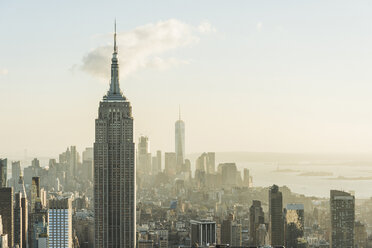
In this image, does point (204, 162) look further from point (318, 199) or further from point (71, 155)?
point (318, 199)

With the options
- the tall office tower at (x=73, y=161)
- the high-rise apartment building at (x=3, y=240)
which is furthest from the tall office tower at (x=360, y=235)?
the tall office tower at (x=73, y=161)

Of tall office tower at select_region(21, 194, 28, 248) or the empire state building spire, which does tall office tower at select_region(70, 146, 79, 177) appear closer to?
tall office tower at select_region(21, 194, 28, 248)

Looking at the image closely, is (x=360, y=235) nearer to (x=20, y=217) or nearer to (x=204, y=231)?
(x=204, y=231)

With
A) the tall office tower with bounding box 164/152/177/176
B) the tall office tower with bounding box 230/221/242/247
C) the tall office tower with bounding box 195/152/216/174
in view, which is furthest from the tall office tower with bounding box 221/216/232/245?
the tall office tower with bounding box 164/152/177/176

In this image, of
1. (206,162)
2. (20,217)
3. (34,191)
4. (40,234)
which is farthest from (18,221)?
(206,162)

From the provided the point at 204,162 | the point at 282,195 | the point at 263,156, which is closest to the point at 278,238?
the point at 282,195

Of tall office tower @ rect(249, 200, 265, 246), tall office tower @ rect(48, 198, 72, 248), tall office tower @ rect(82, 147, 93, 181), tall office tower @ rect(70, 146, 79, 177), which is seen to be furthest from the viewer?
tall office tower @ rect(70, 146, 79, 177)
